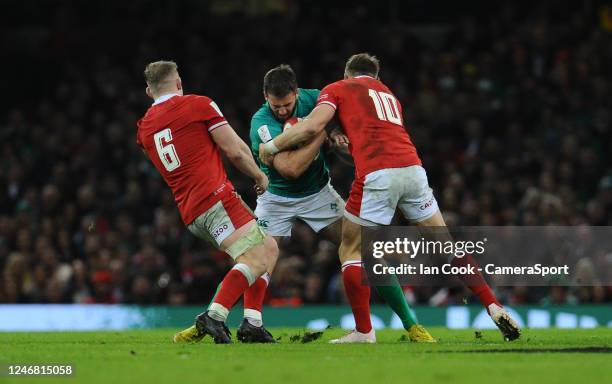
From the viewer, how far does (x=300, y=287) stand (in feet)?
53.1

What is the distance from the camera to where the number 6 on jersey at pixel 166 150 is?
9305 mm

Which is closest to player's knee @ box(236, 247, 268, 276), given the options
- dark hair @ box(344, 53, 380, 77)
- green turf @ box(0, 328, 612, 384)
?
green turf @ box(0, 328, 612, 384)

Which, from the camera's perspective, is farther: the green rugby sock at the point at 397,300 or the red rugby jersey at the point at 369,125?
the green rugby sock at the point at 397,300

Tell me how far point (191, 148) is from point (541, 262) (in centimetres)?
680

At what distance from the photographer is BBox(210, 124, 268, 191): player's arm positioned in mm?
9102

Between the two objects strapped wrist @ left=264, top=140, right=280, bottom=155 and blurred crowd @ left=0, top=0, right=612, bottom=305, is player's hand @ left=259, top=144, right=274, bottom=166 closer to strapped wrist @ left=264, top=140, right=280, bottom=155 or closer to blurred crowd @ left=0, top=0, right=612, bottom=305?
strapped wrist @ left=264, top=140, right=280, bottom=155

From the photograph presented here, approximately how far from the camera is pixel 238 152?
9.11 meters

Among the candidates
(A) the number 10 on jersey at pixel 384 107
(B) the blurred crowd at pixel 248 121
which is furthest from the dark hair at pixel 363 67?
(B) the blurred crowd at pixel 248 121

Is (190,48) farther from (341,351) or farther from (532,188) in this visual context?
Answer: (341,351)

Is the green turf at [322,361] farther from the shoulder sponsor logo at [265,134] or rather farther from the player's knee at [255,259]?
the shoulder sponsor logo at [265,134]

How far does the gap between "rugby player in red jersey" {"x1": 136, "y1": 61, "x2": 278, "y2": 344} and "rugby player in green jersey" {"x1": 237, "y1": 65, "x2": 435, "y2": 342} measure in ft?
1.77

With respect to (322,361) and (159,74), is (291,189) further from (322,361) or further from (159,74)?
(322,361)

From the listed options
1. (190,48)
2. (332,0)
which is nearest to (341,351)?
(190,48)
